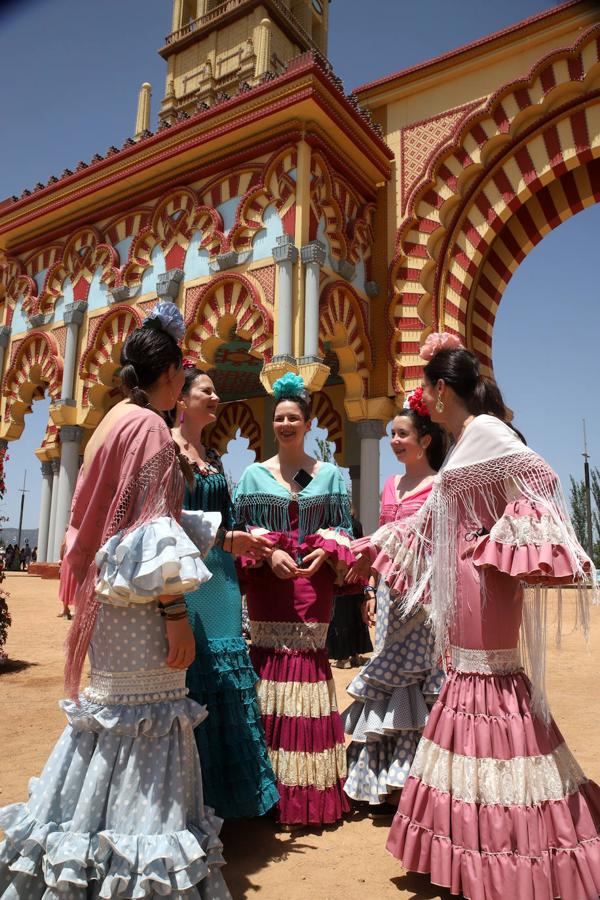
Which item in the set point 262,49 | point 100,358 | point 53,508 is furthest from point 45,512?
point 262,49

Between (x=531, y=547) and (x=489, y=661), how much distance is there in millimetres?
464

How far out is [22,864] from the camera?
70.3 inches

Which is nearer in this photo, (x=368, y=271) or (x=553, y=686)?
(x=553, y=686)

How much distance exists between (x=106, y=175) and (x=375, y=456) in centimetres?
738

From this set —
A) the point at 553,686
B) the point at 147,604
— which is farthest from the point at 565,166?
the point at 147,604

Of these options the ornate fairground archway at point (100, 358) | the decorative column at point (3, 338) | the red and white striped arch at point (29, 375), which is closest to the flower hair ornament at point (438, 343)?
the ornate fairground archway at point (100, 358)

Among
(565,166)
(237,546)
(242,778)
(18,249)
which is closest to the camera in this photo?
(242,778)

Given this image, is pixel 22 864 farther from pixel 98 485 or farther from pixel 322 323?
pixel 322 323

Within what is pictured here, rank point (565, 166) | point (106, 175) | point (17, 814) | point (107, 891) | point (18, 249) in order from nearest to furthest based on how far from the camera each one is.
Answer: point (107, 891) < point (17, 814) < point (565, 166) < point (106, 175) < point (18, 249)

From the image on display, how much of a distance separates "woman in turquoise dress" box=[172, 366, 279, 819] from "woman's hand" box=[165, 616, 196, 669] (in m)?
0.65

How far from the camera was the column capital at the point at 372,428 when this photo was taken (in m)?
11.4

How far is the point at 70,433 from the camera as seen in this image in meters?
13.2

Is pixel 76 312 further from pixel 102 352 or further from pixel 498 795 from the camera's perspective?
pixel 498 795

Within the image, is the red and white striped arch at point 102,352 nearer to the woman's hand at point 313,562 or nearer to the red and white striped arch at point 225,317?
the red and white striped arch at point 225,317
